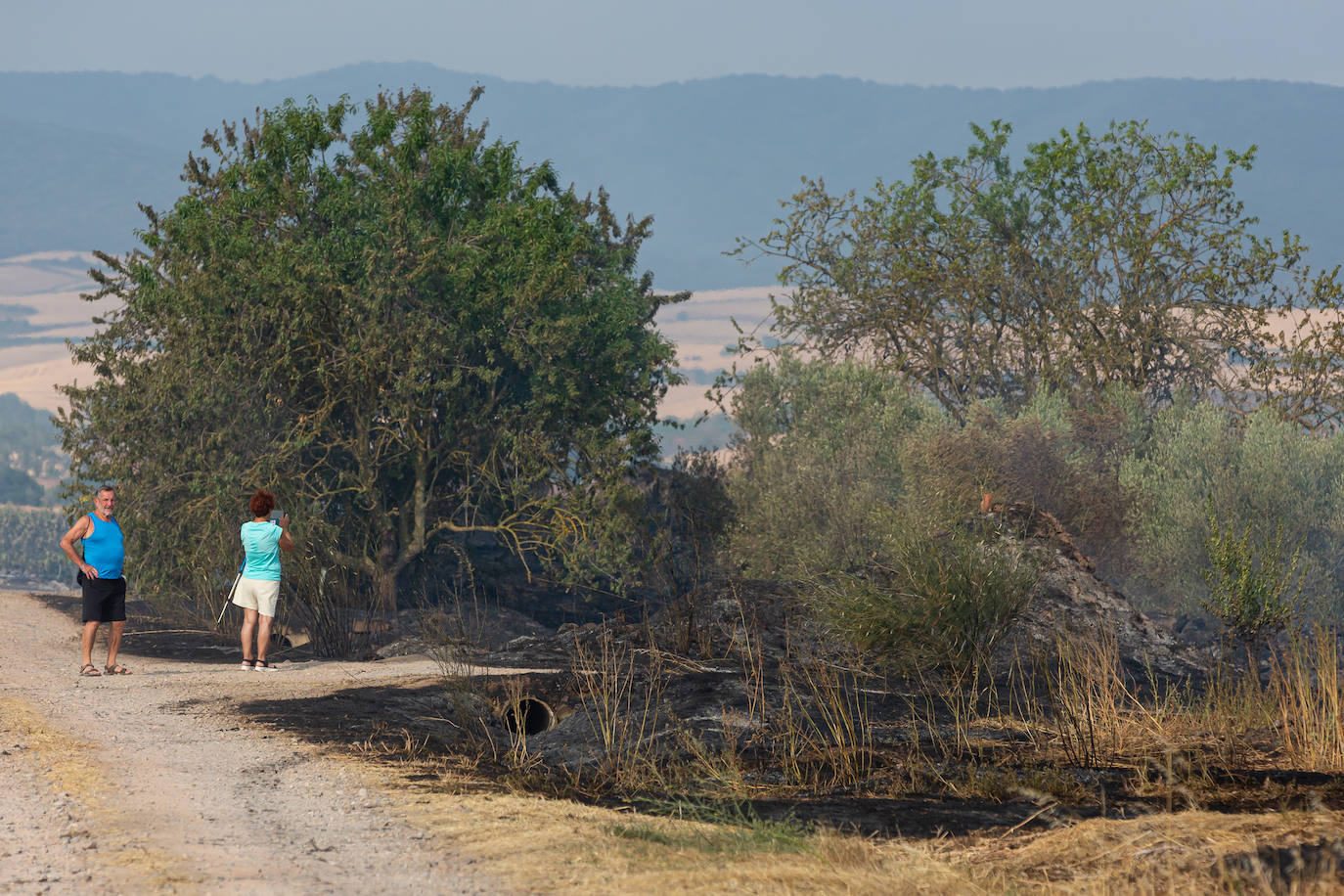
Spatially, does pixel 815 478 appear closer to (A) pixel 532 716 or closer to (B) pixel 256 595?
(B) pixel 256 595

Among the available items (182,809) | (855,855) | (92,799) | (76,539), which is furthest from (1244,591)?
(76,539)

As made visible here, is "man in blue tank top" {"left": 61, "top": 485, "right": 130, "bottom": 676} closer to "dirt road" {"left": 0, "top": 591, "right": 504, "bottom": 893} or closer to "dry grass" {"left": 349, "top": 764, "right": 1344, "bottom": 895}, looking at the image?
"dirt road" {"left": 0, "top": 591, "right": 504, "bottom": 893}

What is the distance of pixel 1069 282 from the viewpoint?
2952cm

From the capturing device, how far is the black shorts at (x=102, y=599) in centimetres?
1237

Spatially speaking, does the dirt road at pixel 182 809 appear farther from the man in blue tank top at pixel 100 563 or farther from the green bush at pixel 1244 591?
the green bush at pixel 1244 591

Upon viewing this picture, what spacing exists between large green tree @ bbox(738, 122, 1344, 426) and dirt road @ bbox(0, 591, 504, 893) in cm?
2181

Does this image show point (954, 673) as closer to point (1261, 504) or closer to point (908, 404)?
point (1261, 504)

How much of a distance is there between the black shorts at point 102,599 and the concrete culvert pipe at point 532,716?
3.91 m

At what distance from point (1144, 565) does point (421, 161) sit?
14.4 meters

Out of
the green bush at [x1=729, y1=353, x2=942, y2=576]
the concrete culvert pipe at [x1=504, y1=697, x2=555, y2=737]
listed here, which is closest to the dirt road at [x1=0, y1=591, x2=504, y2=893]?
the concrete culvert pipe at [x1=504, y1=697, x2=555, y2=737]

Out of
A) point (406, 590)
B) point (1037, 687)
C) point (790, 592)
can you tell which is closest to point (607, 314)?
point (406, 590)

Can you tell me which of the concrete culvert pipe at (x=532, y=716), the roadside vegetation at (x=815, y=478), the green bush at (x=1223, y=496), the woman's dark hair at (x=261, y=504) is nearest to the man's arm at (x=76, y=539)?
the woman's dark hair at (x=261, y=504)

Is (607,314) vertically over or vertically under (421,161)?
under

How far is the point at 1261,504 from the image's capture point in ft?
79.2
